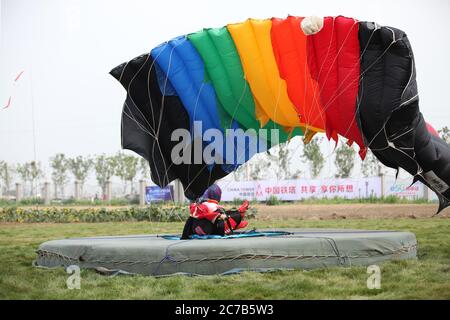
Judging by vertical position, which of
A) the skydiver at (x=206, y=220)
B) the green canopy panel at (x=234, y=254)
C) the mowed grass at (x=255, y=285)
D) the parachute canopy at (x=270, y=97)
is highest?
the parachute canopy at (x=270, y=97)

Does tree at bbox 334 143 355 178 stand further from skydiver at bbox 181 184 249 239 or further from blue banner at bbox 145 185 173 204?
skydiver at bbox 181 184 249 239

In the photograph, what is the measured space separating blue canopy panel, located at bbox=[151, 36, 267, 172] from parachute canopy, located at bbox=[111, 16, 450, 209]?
0.02 m

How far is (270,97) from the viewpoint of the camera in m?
9.13

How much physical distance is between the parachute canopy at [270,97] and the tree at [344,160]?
28715mm

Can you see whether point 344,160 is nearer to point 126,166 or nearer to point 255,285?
point 126,166

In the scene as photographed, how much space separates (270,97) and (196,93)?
3.60 feet

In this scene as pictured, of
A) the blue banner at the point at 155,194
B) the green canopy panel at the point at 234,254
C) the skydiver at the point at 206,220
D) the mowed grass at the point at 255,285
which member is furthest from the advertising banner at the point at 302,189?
the mowed grass at the point at 255,285

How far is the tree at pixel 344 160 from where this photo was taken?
125ft

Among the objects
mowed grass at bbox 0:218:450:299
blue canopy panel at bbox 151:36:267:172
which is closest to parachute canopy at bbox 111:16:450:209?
blue canopy panel at bbox 151:36:267:172

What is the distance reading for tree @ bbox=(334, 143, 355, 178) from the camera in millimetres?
38156

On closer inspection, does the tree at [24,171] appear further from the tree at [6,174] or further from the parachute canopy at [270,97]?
the parachute canopy at [270,97]

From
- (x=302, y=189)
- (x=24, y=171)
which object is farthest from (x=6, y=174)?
(x=302, y=189)
